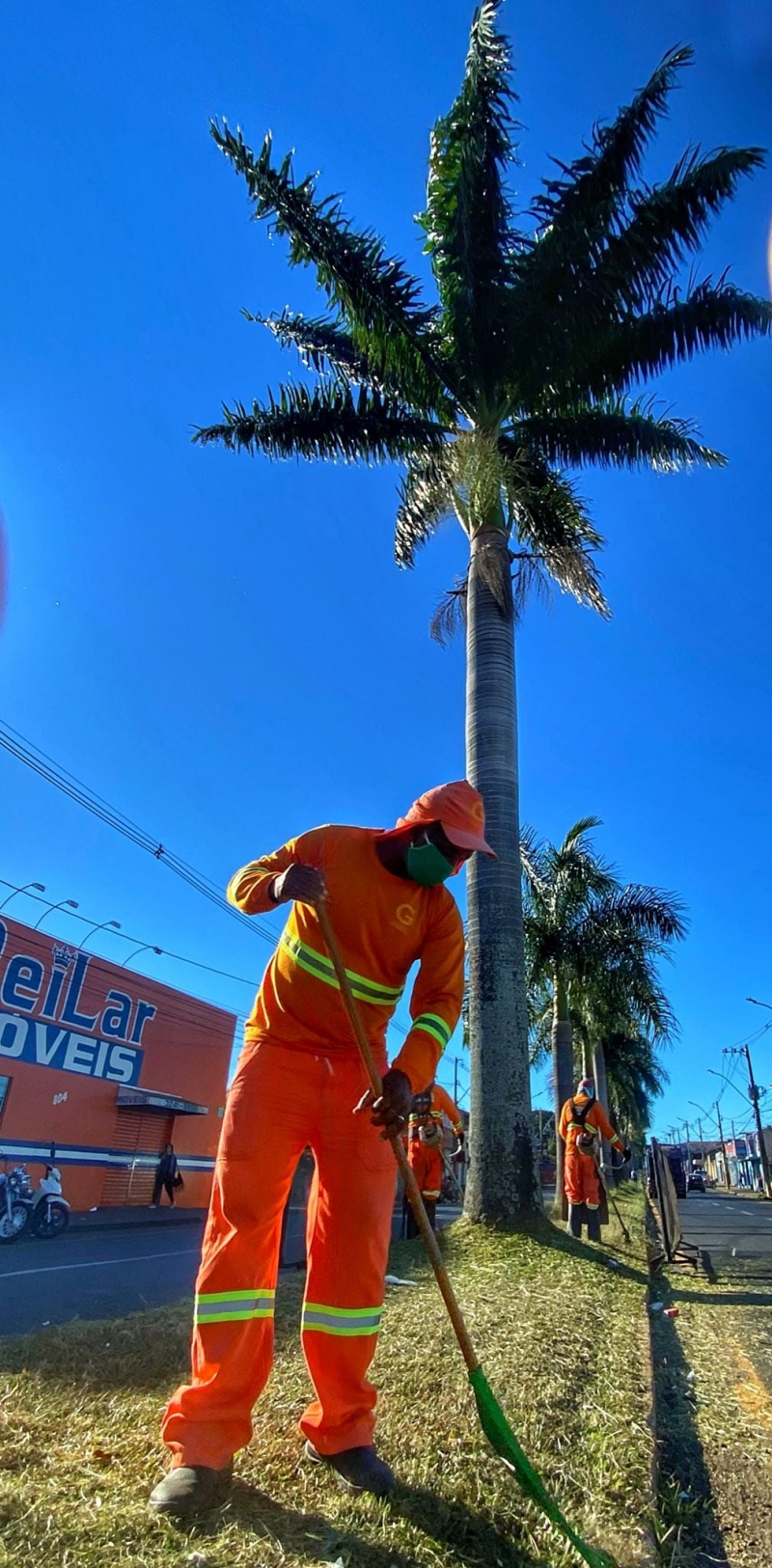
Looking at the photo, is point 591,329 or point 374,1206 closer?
point 374,1206

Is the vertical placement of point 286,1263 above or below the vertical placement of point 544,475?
below

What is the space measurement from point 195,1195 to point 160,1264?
16.2 meters

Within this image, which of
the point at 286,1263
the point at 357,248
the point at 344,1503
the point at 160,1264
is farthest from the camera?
the point at 160,1264

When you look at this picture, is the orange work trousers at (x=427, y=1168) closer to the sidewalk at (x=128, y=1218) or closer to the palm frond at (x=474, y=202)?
the palm frond at (x=474, y=202)

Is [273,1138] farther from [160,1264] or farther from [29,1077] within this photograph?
[29,1077]

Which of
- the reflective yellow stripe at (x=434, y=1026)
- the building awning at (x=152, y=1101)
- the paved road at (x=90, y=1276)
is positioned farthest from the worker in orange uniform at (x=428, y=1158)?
the building awning at (x=152, y=1101)

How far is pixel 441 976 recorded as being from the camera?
294cm

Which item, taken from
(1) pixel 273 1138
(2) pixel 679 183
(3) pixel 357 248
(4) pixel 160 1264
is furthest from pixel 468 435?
(4) pixel 160 1264

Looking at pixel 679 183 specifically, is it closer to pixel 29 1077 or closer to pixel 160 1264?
pixel 160 1264

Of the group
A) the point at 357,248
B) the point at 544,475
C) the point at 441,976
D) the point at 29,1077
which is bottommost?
the point at 441,976

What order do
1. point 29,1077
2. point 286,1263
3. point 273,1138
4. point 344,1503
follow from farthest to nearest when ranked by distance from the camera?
point 29,1077 < point 286,1263 < point 273,1138 < point 344,1503

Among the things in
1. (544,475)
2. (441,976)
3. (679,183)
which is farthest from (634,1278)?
(679,183)

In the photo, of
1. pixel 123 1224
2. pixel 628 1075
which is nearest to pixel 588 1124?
pixel 123 1224

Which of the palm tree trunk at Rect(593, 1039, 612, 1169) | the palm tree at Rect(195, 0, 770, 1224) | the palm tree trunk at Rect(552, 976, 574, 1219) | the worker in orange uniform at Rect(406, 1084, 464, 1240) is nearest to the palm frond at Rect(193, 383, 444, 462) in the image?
the palm tree at Rect(195, 0, 770, 1224)
